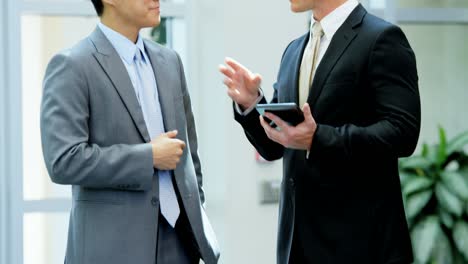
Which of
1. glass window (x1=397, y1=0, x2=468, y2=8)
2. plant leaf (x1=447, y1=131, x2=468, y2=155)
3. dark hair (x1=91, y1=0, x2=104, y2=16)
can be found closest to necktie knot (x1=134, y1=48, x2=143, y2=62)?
dark hair (x1=91, y1=0, x2=104, y2=16)

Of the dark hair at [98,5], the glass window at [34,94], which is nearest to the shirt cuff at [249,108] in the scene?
the dark hair at [98,5]

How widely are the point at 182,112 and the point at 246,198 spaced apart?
1.52 m

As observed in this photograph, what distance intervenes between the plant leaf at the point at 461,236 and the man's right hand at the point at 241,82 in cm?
232

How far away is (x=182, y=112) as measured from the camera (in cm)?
268

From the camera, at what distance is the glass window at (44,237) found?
426cm

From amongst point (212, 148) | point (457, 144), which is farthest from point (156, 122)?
point (457, 144)

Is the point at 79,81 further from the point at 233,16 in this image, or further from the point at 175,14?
the point at 175,14

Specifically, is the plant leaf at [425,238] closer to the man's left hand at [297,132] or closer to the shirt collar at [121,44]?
the man's left hand at [297,132]

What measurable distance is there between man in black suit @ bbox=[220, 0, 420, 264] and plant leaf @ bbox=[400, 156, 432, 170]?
2177 mm

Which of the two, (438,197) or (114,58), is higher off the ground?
(114,58)

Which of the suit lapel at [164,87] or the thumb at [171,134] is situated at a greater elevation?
the suit lapel at [164,87]

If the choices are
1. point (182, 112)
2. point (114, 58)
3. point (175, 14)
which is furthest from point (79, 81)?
point (175, 14)

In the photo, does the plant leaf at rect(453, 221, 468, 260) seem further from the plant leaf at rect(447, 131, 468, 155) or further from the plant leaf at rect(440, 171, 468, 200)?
the plant leaf at rect(447, 131, 468, 155)

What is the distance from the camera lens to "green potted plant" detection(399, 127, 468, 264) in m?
4.43
